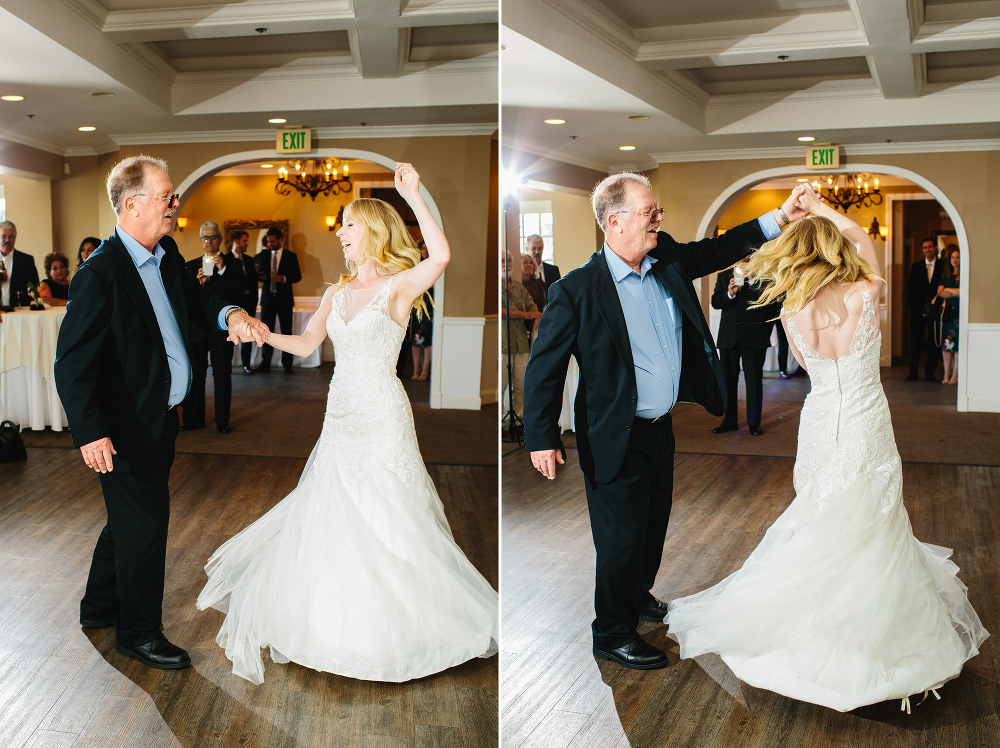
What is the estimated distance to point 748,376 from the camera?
2.29 metres

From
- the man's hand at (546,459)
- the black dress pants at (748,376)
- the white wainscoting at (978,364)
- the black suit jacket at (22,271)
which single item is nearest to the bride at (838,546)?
the black dress pants at (748,376)

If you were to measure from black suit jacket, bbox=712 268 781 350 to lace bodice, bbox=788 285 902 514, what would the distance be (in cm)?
7

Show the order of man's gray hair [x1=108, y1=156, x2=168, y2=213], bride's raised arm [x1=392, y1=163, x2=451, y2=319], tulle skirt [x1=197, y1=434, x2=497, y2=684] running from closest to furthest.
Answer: man's gray hair [x1=108, y1=156, x2=168, y2=213] < bride's raised arm [x1=392, y1=163, x2=451, y2=319] < tulle skirt [x1=197, y1=434, x2=497, y2=684]

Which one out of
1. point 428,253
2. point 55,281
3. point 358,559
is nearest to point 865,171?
point 428,253

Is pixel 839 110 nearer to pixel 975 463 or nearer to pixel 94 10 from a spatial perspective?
pixel 975 463

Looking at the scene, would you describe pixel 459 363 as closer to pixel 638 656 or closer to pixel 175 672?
pixel 638 656

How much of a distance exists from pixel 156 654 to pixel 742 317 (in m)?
1.94

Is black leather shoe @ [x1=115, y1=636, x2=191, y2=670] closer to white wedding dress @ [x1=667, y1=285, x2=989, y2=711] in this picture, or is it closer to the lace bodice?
white wedding dress @ [x1=667, y1=285, x2=989, y2=711]

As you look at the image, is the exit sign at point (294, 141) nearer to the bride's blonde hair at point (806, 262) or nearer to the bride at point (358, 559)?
the bride at point (358, 559)

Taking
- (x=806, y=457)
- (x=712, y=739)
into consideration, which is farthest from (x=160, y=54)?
(x=712, y=739)

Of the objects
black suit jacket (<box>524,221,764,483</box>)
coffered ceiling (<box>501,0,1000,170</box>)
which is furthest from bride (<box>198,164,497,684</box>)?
coffered ceiling (<box>501,0,1000,170</box>)

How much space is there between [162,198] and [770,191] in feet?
→ 5.48

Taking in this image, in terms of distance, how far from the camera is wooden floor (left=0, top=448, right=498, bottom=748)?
215 cm

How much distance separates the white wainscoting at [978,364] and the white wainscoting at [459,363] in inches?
61.4
